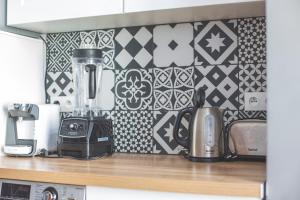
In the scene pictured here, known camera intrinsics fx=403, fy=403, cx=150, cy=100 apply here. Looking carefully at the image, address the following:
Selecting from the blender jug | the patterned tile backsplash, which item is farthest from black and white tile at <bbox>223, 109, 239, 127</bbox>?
the blender jug

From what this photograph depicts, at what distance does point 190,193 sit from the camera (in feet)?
4.22

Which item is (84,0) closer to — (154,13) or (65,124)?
(154,13)

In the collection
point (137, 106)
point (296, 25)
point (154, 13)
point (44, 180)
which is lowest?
point (44, 180)

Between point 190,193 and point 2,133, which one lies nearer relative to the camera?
point 190,193

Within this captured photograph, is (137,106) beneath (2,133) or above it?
above

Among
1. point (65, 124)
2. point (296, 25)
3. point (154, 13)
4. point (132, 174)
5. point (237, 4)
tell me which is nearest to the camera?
point (296, 25)

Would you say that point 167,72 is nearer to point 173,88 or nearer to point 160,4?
point 173,88

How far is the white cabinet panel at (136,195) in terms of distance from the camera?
1.28m

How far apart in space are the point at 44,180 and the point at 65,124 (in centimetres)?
41

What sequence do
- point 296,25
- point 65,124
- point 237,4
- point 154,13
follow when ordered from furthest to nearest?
1. point 65,124
2. point 154,13
3. point 237,4
4. point 296,25

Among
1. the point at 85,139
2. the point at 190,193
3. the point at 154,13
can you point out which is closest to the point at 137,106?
the point at 85,139

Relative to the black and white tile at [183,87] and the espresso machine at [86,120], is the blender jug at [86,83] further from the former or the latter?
the black and white tile at [183,87]

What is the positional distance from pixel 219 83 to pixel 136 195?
2.43 ft

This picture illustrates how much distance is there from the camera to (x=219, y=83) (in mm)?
1869
